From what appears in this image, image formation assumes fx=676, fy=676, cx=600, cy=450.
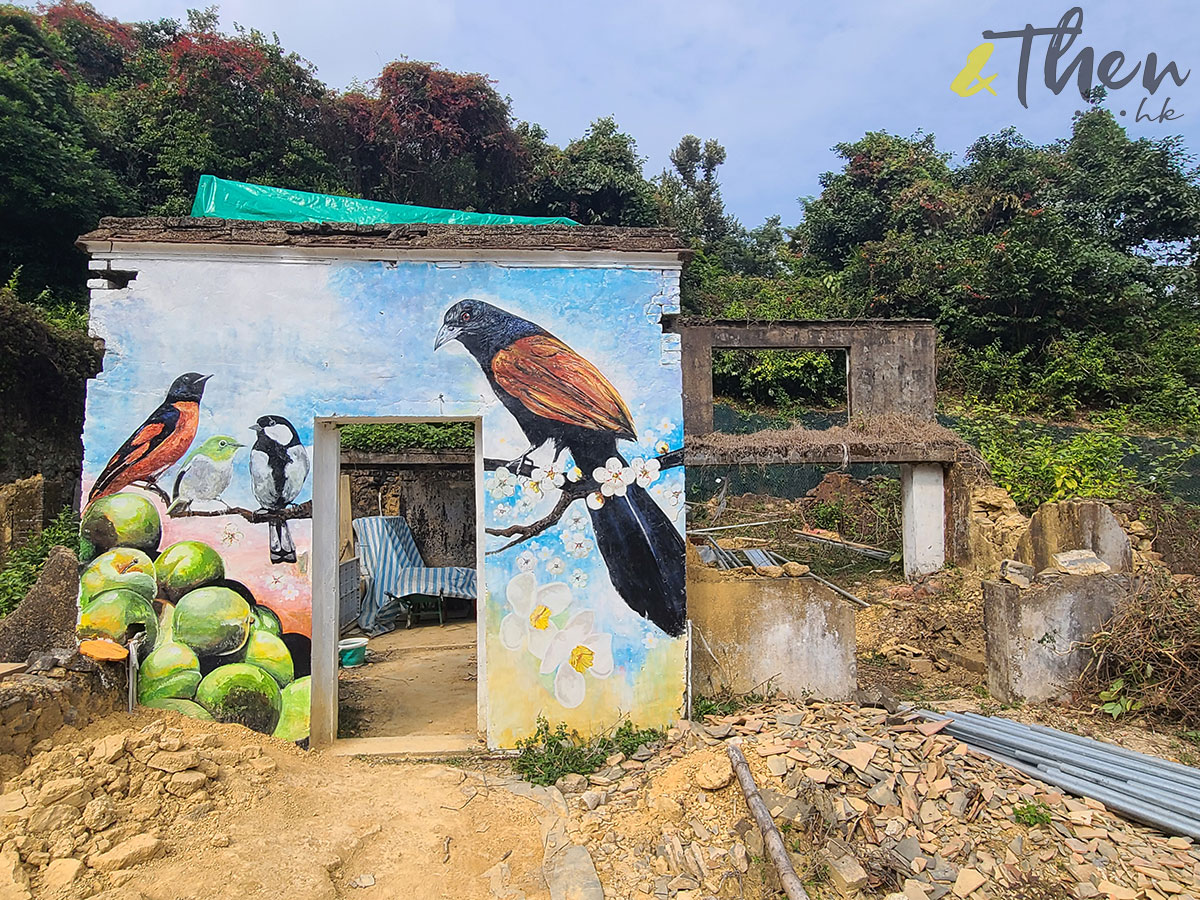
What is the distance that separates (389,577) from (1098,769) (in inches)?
384

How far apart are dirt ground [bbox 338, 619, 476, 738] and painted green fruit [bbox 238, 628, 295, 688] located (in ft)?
4.02

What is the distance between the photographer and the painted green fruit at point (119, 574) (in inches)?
201

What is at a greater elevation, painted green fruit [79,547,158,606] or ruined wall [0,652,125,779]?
painted green fruit [79,547,158,606]

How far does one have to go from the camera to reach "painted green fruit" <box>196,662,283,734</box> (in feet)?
16.8

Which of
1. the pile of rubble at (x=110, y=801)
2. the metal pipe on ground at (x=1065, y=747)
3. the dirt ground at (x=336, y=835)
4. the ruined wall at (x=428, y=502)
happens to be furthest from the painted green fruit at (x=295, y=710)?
the ruined wall at (x=428, y=502)

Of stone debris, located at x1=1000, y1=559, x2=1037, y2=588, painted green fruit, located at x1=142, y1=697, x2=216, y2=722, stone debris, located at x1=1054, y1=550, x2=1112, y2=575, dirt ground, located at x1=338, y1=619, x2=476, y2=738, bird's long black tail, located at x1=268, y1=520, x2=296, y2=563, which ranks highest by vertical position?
bird's long black tail, located at x1=268, y1=520, x2=296, y2=563

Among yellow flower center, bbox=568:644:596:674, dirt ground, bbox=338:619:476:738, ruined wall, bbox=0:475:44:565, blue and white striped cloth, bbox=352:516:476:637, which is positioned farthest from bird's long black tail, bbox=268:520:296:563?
blue and white striped cloth, bbox=352:516:476:637

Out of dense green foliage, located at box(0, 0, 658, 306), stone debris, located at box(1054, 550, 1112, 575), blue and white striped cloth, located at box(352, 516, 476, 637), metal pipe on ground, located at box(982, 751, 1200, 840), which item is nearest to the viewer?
metal pipe on ground, located at box(982, 751, 1200, 840)

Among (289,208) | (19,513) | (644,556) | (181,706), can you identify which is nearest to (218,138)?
(19,513)

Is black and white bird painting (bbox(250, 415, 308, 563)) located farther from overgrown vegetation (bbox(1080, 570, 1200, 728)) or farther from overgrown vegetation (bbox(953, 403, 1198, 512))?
overgrown vegetation (bbox(953, 403, 1198, 512))

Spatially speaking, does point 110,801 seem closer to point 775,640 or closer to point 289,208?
point 775,640

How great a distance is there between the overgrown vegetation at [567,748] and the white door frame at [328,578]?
0.43 meters

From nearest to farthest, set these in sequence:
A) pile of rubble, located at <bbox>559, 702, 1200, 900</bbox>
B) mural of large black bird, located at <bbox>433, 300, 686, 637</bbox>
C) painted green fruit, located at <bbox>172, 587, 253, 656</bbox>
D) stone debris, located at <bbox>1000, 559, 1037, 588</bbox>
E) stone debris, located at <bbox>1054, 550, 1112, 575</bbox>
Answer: pile of rubble, located at <bbox>559, 702, 1200, 900</bbox>
painted green fruit, located at <bbox>172, 587, 253, 656</bbox>
mural of large black bird, located at <bbox>433, 300, 686, 637</bbox>
stone debris, located at <bbox>1000, 559, 1037, 588</bbox>
stone debris, located at <bbox>1054, 550, 1112, 575</bbox>

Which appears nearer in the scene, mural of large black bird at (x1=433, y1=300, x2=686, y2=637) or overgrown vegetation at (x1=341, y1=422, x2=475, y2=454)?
mural of large black bird at (x1=433, y1=300, x2=686, y2=637)
